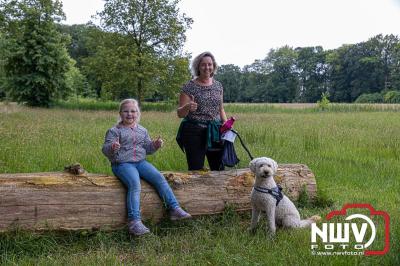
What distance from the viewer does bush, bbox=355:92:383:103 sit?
73963 millimetres

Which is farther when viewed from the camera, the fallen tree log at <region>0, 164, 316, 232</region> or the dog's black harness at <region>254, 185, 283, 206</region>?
the dog's black harness at <region>254, 185, 283, 206</region>

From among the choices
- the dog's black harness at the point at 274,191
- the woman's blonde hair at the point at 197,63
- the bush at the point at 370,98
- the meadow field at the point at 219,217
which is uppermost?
the woman's blonde hair at the point at 197,63

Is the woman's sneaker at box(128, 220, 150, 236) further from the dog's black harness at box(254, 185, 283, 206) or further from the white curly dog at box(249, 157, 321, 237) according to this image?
the dog's black harness at box(254, 185, 283, 206)

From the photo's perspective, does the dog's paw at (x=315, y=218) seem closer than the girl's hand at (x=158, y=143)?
No

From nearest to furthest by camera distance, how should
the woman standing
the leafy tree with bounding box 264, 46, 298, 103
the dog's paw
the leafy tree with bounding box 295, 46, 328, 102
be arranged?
the dog's paw < the woman standing < the leafy tree with bounding box 295, 46, 328, 102 < the leafy tree with bounding box 264, 46, 298, 103

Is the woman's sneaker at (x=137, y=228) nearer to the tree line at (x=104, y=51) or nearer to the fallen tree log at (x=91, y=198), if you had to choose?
the fallen tree log at (x=91, y=198)

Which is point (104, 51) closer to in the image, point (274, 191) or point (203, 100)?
point (203, 100)

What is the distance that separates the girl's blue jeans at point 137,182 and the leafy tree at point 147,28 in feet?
91.2

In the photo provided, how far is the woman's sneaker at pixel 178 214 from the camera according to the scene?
5.08 metres

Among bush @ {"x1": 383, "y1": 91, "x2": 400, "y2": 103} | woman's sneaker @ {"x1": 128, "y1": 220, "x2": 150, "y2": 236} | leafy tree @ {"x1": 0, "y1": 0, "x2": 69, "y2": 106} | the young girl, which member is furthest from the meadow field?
bush @ {"x1": 383, "y1": 91, "x2": 400, "y2": 103}

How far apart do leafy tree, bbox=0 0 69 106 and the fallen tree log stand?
1298 inches

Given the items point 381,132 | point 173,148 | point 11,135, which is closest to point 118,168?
point 173,148

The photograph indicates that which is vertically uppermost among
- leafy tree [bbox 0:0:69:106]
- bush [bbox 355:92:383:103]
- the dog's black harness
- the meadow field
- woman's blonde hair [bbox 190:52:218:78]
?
leafy tree [bbox 0:0:69:106]
